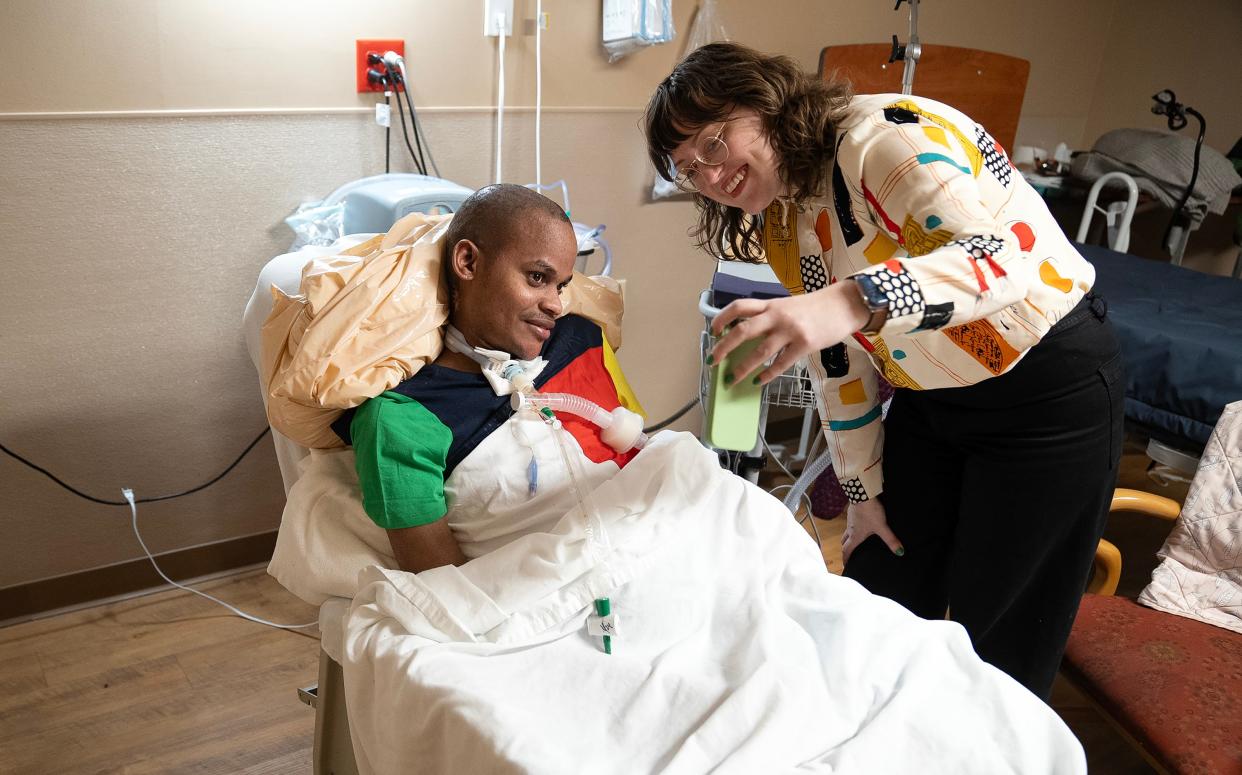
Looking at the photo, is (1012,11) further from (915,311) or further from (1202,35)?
(915,311)

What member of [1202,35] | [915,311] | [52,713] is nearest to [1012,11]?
[1202,35]

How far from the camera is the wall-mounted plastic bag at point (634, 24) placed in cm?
243

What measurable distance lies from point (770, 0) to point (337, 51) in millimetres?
1275

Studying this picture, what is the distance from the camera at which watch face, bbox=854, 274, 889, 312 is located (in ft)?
3.07

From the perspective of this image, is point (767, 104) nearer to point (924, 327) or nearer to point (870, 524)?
point (924, 327)

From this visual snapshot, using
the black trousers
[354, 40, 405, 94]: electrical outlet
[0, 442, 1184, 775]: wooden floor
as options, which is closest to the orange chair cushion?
the black trousers

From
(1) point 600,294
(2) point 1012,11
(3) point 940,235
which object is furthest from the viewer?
(2) point 1012,11

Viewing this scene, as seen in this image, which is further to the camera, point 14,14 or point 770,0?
point 770,0

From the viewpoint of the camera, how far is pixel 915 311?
3.13ft

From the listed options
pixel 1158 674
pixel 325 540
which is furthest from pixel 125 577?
pixel 1158 674

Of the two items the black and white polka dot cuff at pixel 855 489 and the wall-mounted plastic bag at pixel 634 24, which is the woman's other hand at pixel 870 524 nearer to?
the black and white polka dot cuff at pixel 855 489

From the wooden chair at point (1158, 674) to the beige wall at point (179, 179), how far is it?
5.25 ft

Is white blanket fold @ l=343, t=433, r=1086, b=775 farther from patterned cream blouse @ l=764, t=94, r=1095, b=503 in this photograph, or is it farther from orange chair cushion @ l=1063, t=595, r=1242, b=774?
orange chair cushion @ l=1063, t=595, r=1242, b=774

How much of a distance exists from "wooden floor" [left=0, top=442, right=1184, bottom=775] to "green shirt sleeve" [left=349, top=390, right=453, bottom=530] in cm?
83
